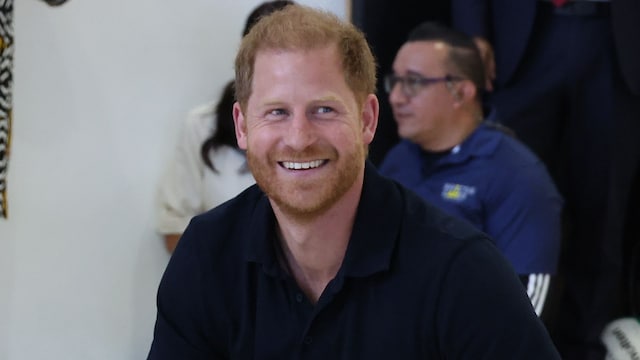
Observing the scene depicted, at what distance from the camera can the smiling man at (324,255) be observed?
1.32 meters

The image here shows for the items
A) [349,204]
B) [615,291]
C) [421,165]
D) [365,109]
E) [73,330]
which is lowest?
[615,291]

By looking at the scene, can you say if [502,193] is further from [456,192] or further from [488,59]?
[488,59]

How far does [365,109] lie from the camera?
1427 mm

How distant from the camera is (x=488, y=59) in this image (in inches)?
122

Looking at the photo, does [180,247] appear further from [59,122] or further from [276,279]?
[59,122]

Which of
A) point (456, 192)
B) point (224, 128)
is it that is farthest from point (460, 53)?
point (224, 128)

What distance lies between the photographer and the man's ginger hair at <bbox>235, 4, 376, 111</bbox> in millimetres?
1347

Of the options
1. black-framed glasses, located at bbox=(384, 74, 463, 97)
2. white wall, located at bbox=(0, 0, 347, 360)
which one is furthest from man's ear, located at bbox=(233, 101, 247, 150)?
black-framed glasses, located at bbox=(384, 74, 463, 97)

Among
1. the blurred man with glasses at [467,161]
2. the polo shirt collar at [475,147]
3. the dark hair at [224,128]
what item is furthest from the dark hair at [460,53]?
the dark hair at [224,128]

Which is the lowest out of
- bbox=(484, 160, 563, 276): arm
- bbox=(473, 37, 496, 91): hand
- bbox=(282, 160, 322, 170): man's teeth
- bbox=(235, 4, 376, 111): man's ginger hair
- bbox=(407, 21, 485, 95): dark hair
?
bbox=(484, 160, 563, 276): arm

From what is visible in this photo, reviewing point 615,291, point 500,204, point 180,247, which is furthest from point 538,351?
point 615,291

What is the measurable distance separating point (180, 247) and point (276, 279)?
0.53 feet

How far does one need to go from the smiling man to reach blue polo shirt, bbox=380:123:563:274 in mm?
1043

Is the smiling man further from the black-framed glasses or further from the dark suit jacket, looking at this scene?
the dark suit jacket
